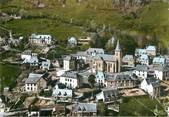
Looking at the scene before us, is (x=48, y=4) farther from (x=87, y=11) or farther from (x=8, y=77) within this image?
(x=8, y=77)

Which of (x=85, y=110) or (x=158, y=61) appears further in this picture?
(x=158, y=61)

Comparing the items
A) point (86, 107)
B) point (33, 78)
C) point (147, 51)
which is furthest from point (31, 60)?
point (147, 51)

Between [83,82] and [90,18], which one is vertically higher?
[90,18]

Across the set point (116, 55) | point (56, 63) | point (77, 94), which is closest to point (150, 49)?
point (116, 55)

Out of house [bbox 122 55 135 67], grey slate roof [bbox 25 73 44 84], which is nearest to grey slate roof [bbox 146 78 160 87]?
house [bbox 122 55 135 67]

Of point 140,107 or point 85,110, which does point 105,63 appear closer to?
point 140,107

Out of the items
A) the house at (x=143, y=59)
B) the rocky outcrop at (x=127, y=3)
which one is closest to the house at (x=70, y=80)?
the house at (x=143, y=59)

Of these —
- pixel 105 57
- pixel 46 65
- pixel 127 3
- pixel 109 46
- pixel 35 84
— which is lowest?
pixel 35 84
